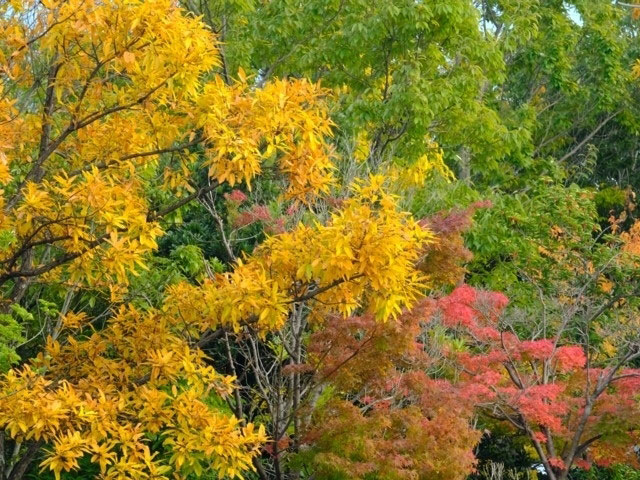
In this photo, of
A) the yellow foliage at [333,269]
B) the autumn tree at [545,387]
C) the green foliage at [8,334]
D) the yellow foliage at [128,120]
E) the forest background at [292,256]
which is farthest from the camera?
the autumn tree at [545,387]

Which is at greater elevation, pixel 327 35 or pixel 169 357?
pixel 327 35

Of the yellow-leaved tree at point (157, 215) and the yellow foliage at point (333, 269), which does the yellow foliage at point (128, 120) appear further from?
the yellow foliage at point (333, 269)

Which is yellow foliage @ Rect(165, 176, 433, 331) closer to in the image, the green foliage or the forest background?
the forest background

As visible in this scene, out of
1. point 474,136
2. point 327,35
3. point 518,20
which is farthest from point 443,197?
point 518,20

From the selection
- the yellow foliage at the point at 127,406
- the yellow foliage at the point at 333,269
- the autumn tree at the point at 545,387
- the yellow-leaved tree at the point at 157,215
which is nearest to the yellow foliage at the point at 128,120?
the yellow-leaved tree at the point at 157,215

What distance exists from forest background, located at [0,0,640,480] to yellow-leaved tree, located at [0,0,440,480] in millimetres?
18

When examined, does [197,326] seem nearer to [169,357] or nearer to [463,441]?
[169,357]

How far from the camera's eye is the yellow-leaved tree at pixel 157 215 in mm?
4699

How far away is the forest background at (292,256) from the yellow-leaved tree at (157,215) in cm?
2

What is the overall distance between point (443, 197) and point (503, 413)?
2.76 m

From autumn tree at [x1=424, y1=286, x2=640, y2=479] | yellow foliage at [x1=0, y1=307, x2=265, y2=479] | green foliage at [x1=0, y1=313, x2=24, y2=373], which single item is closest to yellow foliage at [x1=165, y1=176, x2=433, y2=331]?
yellow foliage at [x1=0, y1=307, x2=265, y2=479]

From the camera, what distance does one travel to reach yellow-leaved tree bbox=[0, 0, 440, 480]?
4.70m

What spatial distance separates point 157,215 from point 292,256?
79cm

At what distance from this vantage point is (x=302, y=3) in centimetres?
1166
